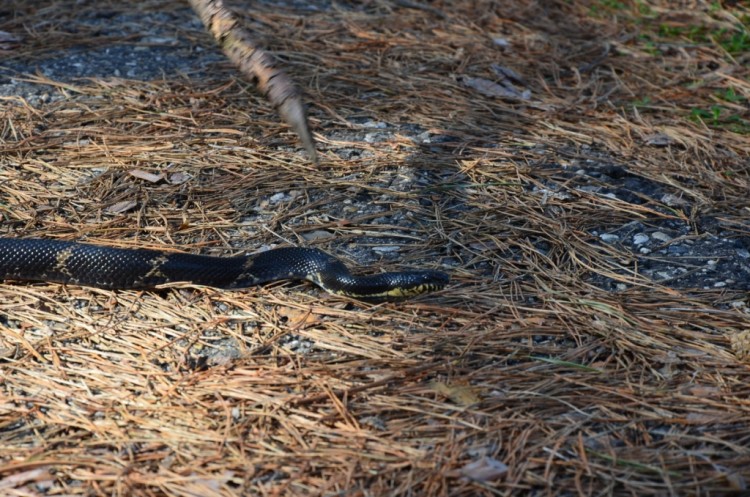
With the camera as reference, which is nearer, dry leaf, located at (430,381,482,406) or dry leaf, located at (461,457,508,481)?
dry leaf, located at (461,457,508,481)

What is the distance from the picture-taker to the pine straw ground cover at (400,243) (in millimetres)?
3117

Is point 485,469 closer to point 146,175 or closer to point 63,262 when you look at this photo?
point 63,262

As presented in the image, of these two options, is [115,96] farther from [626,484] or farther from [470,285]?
[626,484]

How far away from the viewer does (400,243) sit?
4766mm

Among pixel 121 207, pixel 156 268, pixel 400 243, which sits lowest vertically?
pixel 400 243

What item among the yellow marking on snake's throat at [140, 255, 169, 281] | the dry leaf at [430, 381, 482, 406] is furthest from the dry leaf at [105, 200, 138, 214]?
the dry leaf at [430, 381, 482, 406]

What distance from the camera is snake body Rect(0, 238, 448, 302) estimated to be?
4328mm

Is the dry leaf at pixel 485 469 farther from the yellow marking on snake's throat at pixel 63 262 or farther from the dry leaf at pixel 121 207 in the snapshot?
the dry leaf at pixel 121 207

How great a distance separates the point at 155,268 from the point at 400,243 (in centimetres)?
144

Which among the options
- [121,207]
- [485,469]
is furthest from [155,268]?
[485,469]

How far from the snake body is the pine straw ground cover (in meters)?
0.08

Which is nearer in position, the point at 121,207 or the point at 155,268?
the point at 155,268

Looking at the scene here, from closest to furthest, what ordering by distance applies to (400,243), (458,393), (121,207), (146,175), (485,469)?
(485,469) < (458,393) < (400,243) < (121,207) < (146,175)

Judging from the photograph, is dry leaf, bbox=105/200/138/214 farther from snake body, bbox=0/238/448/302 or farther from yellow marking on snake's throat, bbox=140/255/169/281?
yellow marking on snake's throat, bbox=140/255/169/281
